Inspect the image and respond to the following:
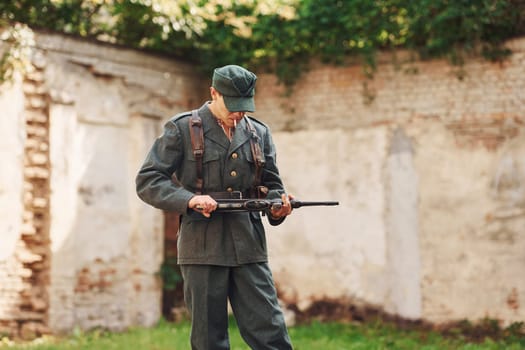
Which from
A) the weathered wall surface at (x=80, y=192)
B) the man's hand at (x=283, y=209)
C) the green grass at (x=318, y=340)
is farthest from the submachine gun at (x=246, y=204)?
the weathered wall surface at (x=80, y=192)

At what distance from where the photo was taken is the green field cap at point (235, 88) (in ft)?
15.5

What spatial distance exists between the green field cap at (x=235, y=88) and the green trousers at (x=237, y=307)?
0.89m

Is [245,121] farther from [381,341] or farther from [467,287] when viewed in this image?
[467,287]

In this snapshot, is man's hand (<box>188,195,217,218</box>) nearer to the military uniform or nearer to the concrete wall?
the military uniform

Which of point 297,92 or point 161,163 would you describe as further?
point 297,92

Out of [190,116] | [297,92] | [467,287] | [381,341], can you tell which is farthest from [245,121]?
[297,92]

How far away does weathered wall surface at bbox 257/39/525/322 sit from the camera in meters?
8.76

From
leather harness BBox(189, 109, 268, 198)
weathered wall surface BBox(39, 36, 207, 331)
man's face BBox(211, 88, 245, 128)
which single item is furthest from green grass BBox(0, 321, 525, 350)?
man's face BBox(211, 88, 245, 128)

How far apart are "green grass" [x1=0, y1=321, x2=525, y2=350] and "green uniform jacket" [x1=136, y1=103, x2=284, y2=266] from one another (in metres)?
3.10

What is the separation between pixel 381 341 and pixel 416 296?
96 centimetres

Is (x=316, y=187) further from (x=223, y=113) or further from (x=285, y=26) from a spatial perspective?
(x=223, y=113)

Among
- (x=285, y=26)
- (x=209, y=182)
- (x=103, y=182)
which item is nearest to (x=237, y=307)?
(x=209, y=182)

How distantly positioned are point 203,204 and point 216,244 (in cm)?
33

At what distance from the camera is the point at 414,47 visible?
368 inches
